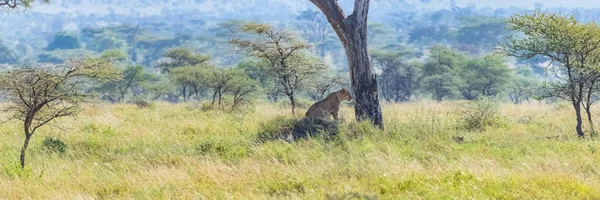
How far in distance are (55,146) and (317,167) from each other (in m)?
4.44

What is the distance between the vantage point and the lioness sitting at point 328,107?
8984mm

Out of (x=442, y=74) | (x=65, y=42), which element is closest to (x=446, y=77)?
(x=442, y=74)

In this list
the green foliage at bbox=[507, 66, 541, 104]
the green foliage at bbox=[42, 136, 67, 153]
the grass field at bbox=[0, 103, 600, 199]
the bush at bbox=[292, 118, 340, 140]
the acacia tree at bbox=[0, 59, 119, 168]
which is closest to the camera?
the grass field at bbox=[0, 103, 600, 199]

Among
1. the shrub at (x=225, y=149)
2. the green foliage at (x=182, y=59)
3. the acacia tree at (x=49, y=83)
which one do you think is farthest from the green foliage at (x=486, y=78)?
the acacia tree at (x=49, y=83)

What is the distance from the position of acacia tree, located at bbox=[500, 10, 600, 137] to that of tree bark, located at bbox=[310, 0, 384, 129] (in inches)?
94.9

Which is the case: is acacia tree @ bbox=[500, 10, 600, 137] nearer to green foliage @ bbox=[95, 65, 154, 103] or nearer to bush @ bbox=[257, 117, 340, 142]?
bush @ bbox=[257, 117, 340, 142]

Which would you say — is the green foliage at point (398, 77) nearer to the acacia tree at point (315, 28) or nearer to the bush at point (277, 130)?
the bush at point (277, 130)

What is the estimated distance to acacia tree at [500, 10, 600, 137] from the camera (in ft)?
26.7

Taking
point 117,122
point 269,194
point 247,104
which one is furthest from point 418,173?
point 247,104

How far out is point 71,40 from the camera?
84938 millimetres

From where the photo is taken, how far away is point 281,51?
508 inches

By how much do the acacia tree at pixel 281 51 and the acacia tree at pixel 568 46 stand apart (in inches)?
217

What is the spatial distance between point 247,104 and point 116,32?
7062 cm

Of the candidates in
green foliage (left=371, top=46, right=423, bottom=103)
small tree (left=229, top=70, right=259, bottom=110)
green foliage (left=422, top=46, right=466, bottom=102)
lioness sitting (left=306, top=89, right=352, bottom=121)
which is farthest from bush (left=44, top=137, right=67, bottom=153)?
green foliage (left=371, top=46, right=423, bottom=103)
